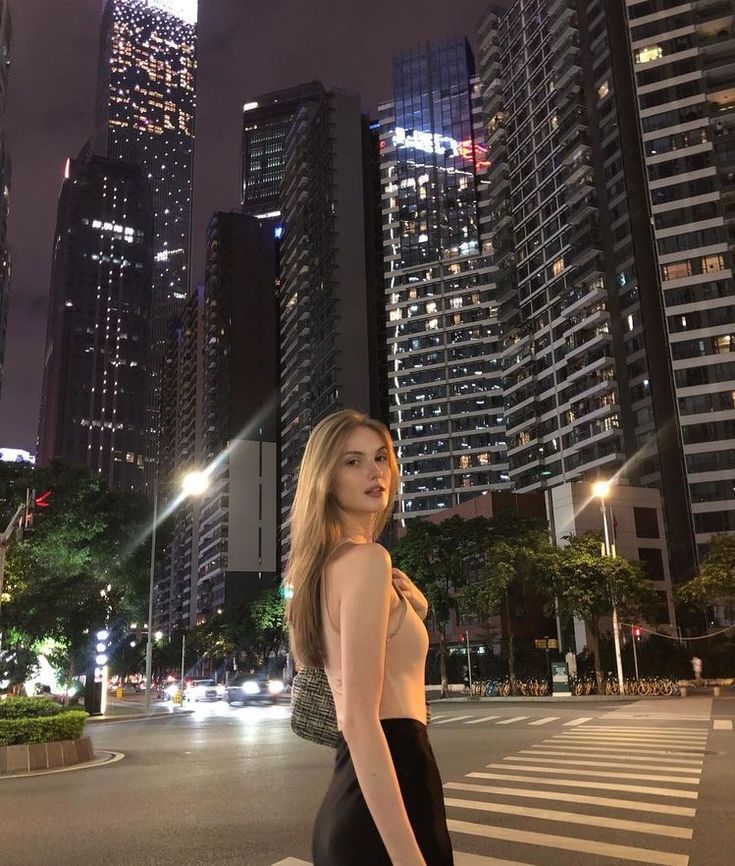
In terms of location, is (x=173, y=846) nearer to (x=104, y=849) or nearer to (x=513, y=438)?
(x=104, y=849)

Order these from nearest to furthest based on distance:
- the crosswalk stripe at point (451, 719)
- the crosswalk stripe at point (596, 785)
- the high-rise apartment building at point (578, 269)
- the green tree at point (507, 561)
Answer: the crosswalk stripe at point (596, 785) < the crosswalk stripe at point (451, 719) < the green tree at point (507, 561) < the high-rise apartment building at point (578, 269)

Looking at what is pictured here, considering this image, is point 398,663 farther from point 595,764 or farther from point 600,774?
point 595,764

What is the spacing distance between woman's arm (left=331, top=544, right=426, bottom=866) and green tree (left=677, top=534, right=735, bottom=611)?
4161 centimetres

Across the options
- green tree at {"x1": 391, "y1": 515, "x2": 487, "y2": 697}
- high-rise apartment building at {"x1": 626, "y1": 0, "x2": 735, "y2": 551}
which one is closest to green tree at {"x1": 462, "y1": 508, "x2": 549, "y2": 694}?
green tree at {"x1": 391, "y1": 515, "x2": 487, "y2": 697}

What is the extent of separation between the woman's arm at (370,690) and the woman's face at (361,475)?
33 cm

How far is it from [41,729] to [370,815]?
51.9 feet

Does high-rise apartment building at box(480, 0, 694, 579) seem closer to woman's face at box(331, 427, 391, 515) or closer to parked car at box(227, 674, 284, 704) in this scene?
parked car at box(227, 674, 284, 704)

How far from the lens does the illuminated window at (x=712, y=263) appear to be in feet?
247

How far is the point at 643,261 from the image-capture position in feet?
268

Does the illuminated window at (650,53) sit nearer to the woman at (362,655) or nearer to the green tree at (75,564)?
the green tree at (75,564)

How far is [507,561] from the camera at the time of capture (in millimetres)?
44844

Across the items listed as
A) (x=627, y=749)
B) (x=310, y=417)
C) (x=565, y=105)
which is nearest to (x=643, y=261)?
(x=565, y=105)

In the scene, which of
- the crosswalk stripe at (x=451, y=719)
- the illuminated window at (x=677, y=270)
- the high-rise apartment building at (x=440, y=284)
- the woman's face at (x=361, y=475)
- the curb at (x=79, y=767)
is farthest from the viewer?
the high-rise apartment building at (x=440, y=284)

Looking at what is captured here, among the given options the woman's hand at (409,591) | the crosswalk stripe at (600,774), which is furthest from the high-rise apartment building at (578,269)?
the woman's hand at (409,591)
